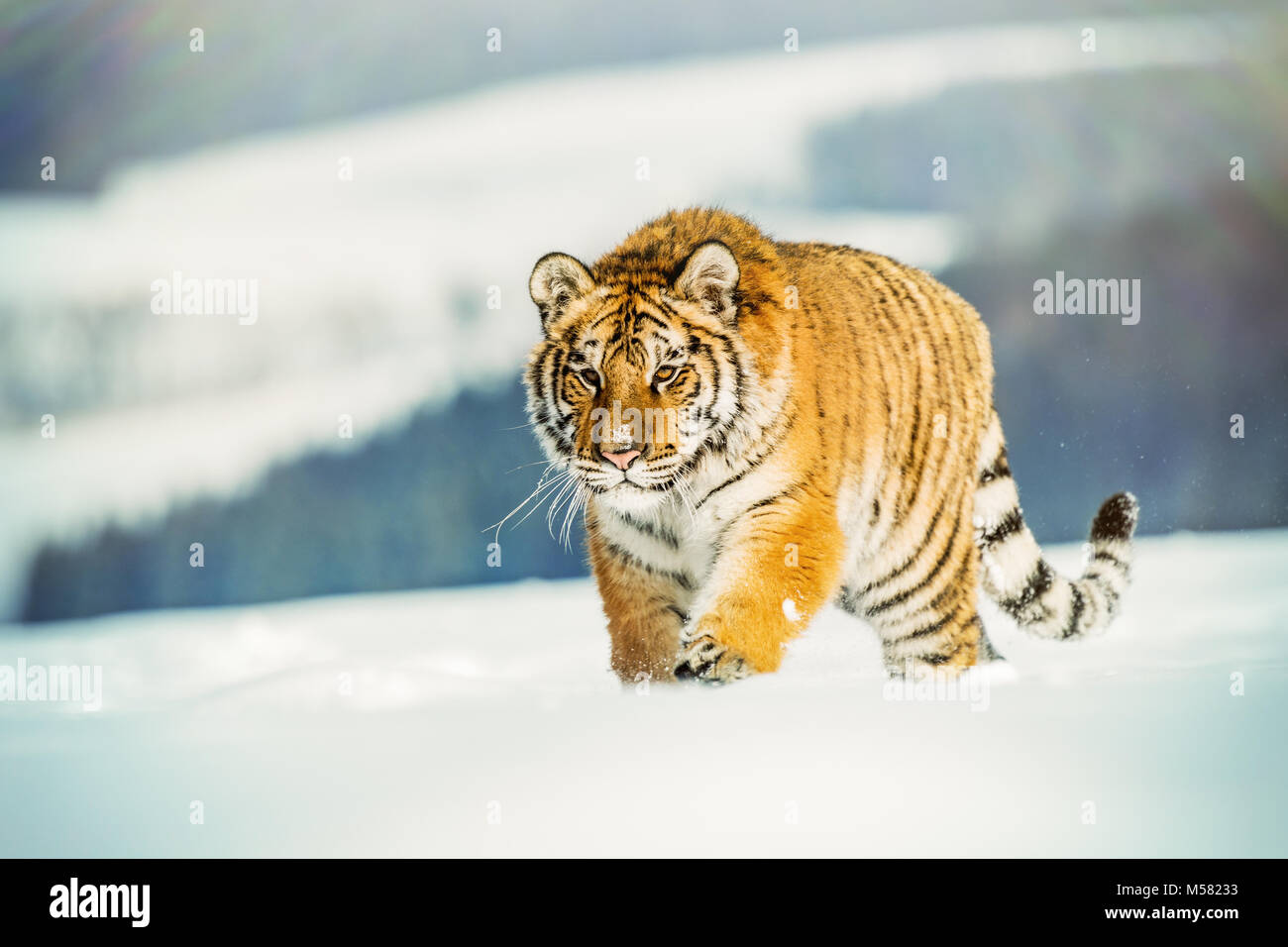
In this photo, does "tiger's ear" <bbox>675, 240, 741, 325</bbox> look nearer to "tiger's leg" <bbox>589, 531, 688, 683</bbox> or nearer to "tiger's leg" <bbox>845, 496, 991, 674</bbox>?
"tiger's leg" <bbox>589, 531, 688, 683</bbox>

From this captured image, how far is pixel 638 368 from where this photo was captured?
3.39m

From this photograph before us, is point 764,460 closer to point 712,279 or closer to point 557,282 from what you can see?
point 712,279

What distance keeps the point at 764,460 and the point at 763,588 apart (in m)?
0.40

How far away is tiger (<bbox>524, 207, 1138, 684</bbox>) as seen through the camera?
11.0ft

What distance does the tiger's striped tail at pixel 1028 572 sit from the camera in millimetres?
4051

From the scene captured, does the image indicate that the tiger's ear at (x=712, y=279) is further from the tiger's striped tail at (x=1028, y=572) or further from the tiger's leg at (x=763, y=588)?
the tiger's striped tail at (x=1028, y=572)

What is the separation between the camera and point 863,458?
3705mm

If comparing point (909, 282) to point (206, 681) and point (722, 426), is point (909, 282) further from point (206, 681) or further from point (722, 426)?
point (206, 681)

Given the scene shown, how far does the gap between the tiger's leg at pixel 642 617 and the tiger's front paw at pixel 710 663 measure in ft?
1.43

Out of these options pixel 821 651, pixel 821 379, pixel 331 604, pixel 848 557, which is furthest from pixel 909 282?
pixel 331 604

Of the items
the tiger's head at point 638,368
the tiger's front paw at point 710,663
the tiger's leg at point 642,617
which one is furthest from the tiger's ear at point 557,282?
the tiger's front paw at point 710,663

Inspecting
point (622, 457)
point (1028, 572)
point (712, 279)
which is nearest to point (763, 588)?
point (622, 457)

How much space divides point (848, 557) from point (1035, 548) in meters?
0.79

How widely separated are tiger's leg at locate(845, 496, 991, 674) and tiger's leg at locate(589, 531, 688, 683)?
69 cm
